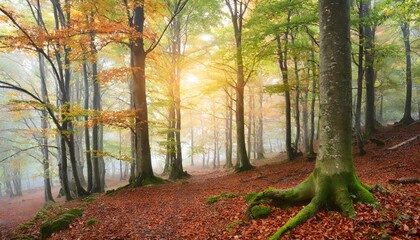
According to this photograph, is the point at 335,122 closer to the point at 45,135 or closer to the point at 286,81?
the point at 286,81

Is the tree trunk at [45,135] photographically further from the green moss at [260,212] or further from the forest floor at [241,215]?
the green moss at [260,212]

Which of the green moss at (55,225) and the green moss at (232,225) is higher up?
the green moss at (232,225)

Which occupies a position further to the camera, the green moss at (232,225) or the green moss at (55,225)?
the green moss at (55,225)

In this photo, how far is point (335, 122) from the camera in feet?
15.4

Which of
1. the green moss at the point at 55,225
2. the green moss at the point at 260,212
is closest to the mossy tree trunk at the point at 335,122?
the green moss at the point at 260,212

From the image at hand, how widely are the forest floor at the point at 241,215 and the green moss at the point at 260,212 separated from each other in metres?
0.14

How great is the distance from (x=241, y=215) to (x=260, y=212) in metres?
0.73

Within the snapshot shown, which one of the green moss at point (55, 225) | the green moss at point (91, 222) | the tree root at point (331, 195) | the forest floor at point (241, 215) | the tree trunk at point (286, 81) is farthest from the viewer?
the tree trunk at point (286, 81)

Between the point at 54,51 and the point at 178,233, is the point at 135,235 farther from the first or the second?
the point at 54,51

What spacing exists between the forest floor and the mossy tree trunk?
1.00 feet

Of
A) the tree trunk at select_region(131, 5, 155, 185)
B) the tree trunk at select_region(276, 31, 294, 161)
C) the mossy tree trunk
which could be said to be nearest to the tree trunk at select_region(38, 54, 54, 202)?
the tree trunk at select_region(131, 5, 155, 185)

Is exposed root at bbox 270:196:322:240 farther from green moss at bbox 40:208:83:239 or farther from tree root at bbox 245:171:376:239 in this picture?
green moss at bbox 40:208:83:239

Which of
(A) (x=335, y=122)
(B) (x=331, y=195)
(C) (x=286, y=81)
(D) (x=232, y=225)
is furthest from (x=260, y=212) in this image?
(C) (x=286, y=81)

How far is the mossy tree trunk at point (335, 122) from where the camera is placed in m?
4.58
